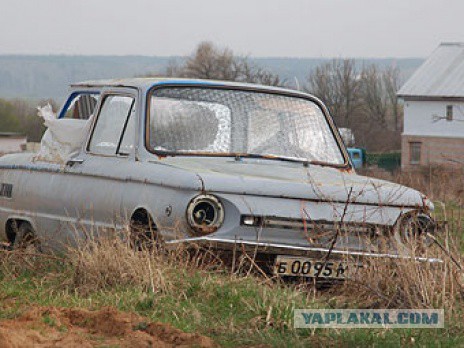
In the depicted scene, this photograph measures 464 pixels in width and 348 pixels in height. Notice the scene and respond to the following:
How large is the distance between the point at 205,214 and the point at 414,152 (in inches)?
2742

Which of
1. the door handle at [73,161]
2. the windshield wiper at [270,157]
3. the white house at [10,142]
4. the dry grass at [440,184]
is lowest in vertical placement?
the white house at [10,142]

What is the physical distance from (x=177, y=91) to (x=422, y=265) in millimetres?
2751

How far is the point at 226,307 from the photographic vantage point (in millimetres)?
7113

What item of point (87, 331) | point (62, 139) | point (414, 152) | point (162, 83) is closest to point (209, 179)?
point (162, 83)

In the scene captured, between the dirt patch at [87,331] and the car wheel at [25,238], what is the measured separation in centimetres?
319

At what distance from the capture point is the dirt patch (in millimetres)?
6035

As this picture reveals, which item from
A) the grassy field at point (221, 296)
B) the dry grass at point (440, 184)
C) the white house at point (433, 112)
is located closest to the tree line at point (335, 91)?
the white house at point (433, 112)

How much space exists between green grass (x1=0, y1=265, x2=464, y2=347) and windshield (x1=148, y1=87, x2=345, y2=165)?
1501 millimetres

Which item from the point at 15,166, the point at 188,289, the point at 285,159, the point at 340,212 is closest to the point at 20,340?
the point at 188,289

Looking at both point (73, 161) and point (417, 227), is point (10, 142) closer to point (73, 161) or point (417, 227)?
point (73, 161)

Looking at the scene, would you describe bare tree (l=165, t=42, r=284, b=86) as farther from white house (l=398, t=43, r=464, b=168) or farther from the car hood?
the car hood

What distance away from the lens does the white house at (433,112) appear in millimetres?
74688

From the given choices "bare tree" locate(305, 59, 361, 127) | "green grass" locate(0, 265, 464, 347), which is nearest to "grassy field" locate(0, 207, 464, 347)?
"green grass" locate(0, 265, 464, 347)

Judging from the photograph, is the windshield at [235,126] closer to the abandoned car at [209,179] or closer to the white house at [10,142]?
the abandoned car at [209,179]
